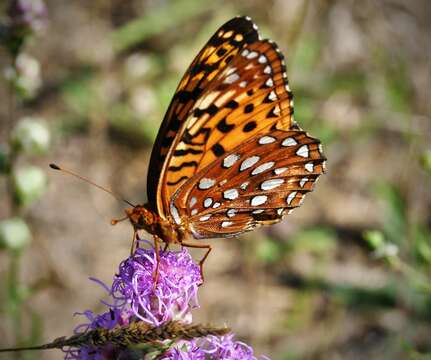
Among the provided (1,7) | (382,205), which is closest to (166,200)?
(382,205)

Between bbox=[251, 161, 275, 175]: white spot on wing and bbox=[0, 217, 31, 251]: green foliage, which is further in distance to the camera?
bbox=[0, 217, 31, 251]: green foliage

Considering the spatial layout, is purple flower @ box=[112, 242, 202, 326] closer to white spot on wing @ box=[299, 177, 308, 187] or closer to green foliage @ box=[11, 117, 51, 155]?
white spot on wing @ box=[299, 177, 308, 187]

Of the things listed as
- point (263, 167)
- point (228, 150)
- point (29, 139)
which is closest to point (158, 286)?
point (228, 150)

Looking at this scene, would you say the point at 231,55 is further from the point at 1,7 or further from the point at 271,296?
the point at 1,7

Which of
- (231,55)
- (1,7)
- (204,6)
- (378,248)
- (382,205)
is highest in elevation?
(204,6)

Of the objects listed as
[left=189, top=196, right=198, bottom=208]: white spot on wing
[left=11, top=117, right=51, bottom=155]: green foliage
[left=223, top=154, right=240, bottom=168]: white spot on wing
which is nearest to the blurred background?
[left=11, top=117, right=51, bottom=155]: green foliage

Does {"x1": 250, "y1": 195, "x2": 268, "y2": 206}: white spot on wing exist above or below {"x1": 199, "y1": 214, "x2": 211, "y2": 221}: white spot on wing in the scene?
above

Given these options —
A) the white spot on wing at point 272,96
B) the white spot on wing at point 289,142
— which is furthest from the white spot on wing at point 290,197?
the white spot on wing at point 272,96
